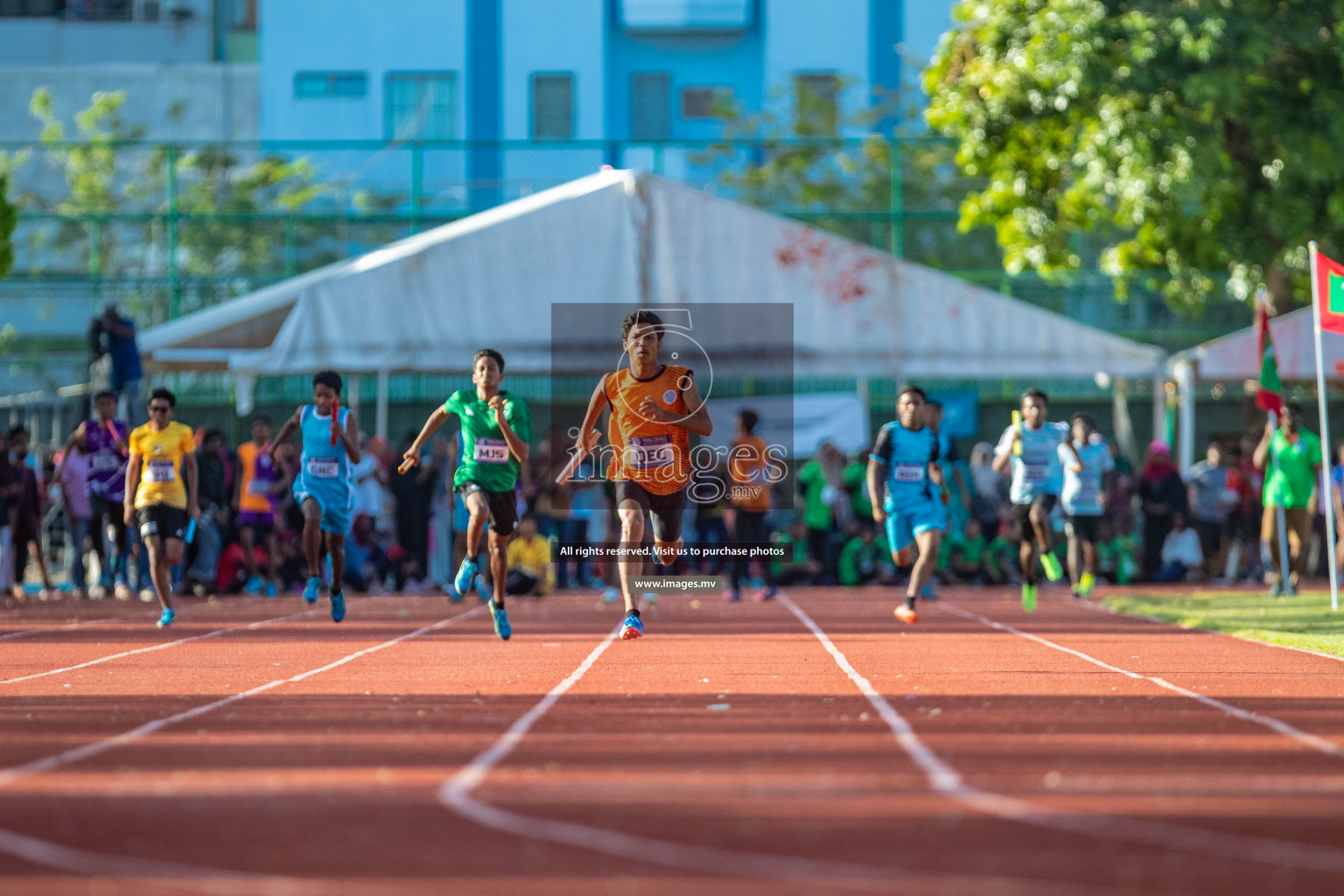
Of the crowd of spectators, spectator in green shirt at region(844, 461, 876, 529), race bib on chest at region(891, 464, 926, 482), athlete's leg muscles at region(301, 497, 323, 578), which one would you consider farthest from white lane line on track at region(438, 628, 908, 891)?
spectator in green shirt at region(844, 461, 876, 529)

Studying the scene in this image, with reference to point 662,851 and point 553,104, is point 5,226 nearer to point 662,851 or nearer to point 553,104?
point 553,104

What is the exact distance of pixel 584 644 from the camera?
13.8 m

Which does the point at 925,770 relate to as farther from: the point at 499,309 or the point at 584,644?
the point at 499,309

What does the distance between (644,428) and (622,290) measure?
8661 mm

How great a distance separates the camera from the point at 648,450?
1199 centimetres

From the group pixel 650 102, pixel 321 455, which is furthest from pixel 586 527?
pixel 650 102

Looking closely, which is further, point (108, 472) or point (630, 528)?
point (108, 472)

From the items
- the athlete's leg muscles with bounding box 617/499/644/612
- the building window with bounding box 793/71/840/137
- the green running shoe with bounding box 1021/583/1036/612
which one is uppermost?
the building window with bounding box 793/71/840/137

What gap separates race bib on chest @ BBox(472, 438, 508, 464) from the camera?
13195 millimetres

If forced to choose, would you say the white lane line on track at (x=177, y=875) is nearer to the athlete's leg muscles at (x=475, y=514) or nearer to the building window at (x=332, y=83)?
the athlete's leg muscles at (x=475, y=514)

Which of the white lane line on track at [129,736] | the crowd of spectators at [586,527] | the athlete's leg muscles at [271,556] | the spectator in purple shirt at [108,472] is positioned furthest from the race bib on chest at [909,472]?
the athlete's leg muscles at [271,556]

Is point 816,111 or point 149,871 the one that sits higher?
point 816,111

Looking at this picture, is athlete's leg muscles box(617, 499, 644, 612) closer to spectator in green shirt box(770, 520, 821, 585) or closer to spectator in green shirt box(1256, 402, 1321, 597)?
spectator in green shirt box(1256, 402, 1321, 597)

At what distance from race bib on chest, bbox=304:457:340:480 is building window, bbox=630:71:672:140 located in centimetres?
2696
